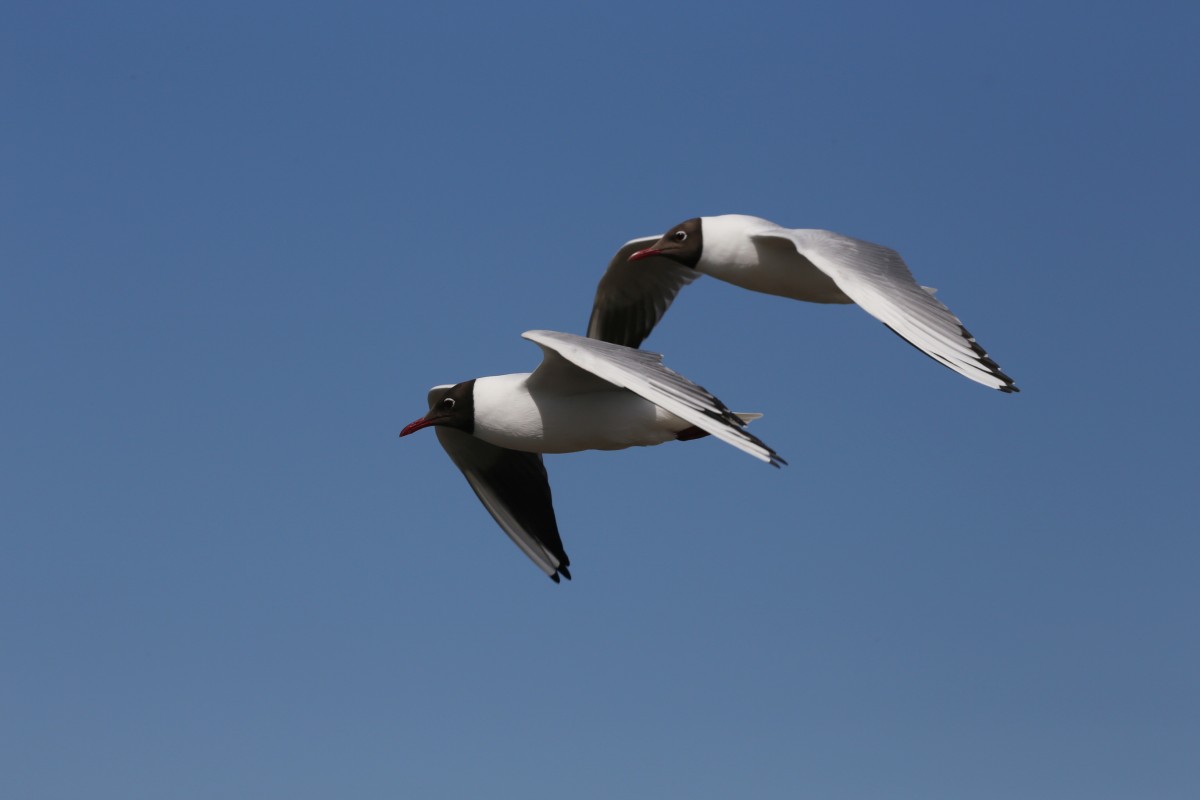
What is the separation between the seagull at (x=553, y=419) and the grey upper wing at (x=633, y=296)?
1205 millimetres

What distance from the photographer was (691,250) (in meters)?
10.7

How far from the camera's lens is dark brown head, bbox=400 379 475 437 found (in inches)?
392

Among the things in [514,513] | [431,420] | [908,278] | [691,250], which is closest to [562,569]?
[514,513]

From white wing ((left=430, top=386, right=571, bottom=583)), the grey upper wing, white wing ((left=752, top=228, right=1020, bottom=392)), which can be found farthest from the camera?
the grey upper wing

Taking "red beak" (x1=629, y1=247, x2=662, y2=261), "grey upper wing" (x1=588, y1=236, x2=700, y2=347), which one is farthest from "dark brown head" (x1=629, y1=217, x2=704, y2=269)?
"grey upper wing" (x1=588, y1=236, x2=700, y2=347)

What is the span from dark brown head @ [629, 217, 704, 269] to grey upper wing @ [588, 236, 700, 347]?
0.67 m

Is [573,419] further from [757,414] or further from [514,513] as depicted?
[514,513]

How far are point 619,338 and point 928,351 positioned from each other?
3540mm

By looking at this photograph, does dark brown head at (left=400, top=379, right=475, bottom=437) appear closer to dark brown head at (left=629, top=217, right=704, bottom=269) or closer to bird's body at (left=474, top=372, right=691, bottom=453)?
bird's body at (left=474, top=372, right=691, bottom=453)

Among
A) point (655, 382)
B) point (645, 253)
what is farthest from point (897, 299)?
point (645, 253)

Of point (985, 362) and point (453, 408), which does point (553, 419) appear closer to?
point (453, 408)

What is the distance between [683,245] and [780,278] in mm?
780

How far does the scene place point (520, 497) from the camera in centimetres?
1120

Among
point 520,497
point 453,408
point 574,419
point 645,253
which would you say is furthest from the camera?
point 520,497
